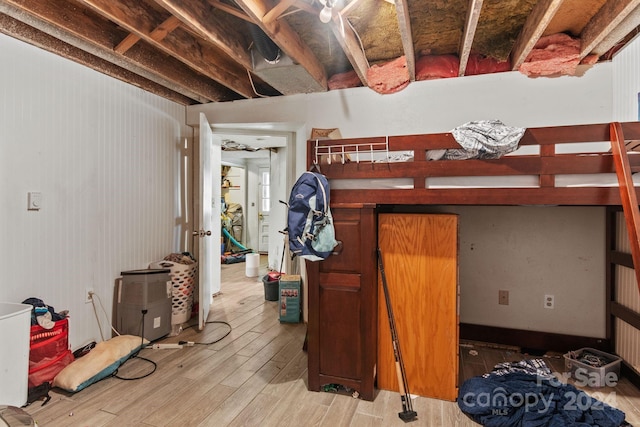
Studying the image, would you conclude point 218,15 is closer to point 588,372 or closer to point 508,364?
point 508,364

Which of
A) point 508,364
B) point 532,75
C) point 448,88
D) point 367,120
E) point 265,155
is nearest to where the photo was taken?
point 508,364

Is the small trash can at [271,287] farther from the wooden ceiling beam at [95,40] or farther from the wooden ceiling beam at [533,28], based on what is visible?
the wooden ceiling beam at [533,28]

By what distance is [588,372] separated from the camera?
88.6 inches

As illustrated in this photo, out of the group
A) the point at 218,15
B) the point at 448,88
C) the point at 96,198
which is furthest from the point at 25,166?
the point at 448,88

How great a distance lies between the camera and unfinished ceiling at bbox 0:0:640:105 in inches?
79.6

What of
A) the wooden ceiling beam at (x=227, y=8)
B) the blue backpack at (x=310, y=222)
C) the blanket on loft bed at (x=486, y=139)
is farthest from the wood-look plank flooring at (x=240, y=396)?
the wooden ceiling beam at (x=227, y=8)

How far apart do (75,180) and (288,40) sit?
188 centimetres

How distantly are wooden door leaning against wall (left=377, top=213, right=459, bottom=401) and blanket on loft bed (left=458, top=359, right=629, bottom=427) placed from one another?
0.15 metres

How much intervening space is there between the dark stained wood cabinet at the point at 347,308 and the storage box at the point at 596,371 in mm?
1406

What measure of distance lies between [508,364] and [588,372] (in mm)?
468

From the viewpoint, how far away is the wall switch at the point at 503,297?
286cm

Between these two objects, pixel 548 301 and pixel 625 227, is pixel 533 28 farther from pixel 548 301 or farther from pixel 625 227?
pixel 548 301

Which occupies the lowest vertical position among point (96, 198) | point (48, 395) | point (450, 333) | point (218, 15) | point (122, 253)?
point (48, 395)

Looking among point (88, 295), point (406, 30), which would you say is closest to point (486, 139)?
point (406, 30)
